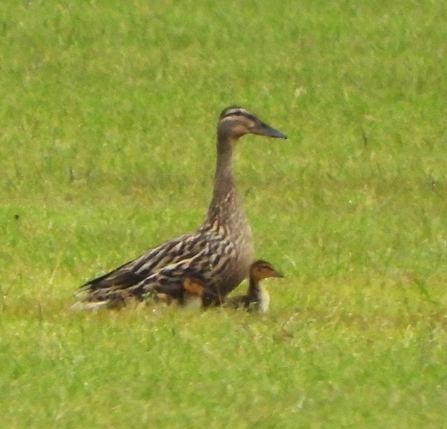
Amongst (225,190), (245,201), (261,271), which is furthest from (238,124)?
(245,201)

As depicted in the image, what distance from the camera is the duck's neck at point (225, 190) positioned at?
11.1m

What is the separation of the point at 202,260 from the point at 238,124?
141 centimetres

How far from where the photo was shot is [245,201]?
50.2 ft

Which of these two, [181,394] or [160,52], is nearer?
[181,394]

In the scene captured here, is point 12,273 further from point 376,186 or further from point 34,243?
point 376,186

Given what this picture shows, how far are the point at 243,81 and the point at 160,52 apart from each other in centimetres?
145

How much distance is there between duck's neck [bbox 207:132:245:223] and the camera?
1106cm

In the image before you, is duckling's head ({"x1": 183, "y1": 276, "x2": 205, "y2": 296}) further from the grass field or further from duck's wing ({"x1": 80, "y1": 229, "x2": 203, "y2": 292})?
duck's wing ({"x1": 80, "y1": 229, "x2": 203, "y2": 292})

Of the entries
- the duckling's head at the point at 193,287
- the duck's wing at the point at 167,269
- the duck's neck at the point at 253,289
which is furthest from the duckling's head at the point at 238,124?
the duckling's head at the point at 193,287

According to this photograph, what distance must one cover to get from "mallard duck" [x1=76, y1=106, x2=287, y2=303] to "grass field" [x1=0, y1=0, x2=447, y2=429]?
339 mm

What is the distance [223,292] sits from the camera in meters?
10.7

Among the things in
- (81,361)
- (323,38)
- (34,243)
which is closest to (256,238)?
(34,243)

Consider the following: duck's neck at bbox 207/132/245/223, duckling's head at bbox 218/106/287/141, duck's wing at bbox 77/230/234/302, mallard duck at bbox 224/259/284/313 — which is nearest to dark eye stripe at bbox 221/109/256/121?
duckling's head at bbox 218/106/287/141

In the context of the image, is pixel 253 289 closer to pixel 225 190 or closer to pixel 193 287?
pixel 193 287
